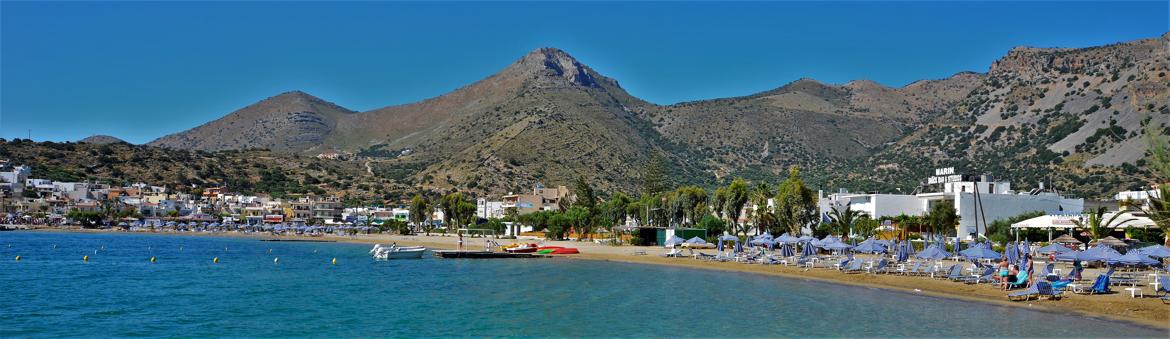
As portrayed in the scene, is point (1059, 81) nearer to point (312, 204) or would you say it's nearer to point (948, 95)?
point (948, 95)

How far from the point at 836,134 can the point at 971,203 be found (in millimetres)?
102779

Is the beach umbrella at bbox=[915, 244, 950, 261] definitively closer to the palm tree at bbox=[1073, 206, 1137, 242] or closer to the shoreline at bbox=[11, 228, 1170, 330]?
the shoreline at bbox=[11, 228, 1170, 330]

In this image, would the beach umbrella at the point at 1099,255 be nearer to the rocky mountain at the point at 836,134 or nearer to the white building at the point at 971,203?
the white building at the point at 971,203

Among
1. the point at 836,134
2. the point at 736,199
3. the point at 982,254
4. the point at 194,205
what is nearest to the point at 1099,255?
the point at 982,254

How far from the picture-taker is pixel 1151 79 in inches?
4067

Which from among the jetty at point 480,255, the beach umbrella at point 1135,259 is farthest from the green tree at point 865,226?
the beach umbrella at point 1135,259

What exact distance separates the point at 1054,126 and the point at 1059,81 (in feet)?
58.8

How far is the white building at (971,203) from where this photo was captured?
65250mm

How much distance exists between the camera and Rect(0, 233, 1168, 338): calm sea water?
25672mm

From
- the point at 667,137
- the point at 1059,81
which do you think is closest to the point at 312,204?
the point at 667,137

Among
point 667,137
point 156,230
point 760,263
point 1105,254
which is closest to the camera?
point 1105,254

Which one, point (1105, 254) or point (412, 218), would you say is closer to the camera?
point (1105, 254)

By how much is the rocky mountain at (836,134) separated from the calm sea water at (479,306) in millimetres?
65375

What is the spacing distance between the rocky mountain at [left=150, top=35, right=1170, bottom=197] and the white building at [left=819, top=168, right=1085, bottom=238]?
2081cm
